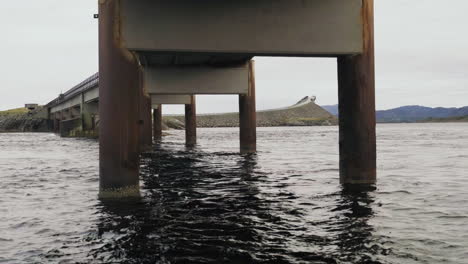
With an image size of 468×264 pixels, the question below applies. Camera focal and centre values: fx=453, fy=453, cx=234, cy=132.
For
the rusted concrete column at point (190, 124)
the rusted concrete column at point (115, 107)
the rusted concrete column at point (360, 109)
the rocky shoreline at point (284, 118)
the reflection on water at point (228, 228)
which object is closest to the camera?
the reflection on water at point (228, 228)

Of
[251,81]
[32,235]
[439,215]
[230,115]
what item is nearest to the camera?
[32,235]

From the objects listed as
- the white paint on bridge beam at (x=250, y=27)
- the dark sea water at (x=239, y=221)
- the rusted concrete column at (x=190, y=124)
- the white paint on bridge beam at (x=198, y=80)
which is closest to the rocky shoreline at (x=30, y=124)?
the rusted concrete column at (x=190, y=124)

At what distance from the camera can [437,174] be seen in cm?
1803

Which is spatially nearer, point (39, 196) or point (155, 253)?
point (155, 253)

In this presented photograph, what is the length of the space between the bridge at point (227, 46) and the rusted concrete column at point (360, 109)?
0.03m

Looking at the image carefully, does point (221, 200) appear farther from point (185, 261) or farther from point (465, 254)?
point (465, 254)

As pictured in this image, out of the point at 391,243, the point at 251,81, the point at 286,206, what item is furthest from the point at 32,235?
the point at 251,81

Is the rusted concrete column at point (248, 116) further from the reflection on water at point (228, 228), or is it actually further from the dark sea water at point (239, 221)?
the reflection on water at point (228, 228)

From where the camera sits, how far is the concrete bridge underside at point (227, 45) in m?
12.2

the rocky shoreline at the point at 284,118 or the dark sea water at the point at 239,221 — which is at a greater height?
the rocky shoreline at the point at 284,118

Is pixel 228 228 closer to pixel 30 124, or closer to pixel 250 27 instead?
pixel 250 27

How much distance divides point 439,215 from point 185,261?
622 cm

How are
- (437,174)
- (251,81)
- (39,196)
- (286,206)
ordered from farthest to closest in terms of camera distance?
1. (251,81)
2. (437,174)
3. (39,196)
4. (286,206)

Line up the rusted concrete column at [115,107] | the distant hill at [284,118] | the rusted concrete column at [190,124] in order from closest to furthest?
the rusted concrete column at [115,107] → the rusted concrete column at [190,124] → the distant hill at [284,118]
